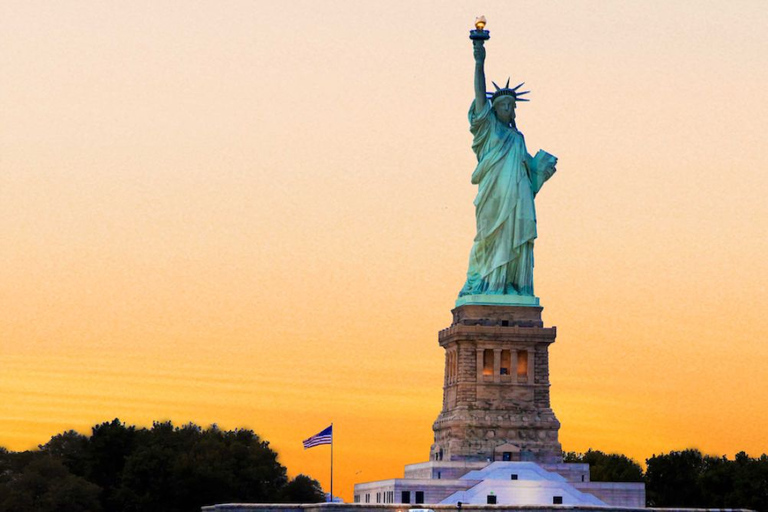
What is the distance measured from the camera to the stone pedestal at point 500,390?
110000mm

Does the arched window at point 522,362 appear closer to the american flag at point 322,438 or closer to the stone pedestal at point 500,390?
the stone pedestal at point 500,390

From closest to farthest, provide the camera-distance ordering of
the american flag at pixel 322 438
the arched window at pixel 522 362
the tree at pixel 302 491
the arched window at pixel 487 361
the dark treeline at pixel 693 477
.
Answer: the american flag at pixel 322 438
the arched window at pixel 487 361
the arched window at pixel 522 362
the dark treeline at pixel 693 477
the tree at pixel 302 491

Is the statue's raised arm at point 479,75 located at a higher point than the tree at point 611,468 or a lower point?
higher

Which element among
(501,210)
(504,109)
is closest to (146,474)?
(501,210)

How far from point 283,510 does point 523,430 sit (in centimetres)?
1419

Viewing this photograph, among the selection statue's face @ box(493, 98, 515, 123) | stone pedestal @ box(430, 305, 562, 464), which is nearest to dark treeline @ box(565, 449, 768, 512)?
stone pedestal @ box(430, 305, 562, 464)

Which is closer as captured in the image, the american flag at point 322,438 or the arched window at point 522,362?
the american flag at point 322,438

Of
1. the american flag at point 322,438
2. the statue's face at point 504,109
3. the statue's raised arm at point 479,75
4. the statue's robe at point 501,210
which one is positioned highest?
the statue's raised arm at point 479,75

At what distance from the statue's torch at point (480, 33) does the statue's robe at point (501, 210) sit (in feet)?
11.5

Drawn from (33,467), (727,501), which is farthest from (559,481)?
(33,467)

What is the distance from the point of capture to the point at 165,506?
124 m

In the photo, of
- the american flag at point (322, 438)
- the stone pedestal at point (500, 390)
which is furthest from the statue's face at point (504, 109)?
the american flag at point (322, 438)

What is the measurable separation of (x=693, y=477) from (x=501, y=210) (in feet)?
87.5

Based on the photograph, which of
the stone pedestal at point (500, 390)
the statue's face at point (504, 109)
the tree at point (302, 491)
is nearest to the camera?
the stone pedestal at point (500, 390)
